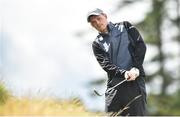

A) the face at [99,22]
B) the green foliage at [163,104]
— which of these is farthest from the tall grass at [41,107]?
the green foliage at [163,104]

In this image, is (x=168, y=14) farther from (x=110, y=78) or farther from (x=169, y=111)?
(x=110, y=78)

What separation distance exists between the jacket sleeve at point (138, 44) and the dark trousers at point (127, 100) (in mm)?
278

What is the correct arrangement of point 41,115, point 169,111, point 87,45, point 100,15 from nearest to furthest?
point 41,115, point 100,15, point 169,111, point 87,45

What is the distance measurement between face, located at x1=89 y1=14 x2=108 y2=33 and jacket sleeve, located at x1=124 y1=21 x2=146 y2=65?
342 mm

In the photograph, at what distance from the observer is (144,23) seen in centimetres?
3453

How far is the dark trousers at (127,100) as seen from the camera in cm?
909

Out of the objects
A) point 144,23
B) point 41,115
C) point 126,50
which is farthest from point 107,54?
point 144,23

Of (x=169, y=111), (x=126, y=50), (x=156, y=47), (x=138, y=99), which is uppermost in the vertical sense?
(x=126, y=50)

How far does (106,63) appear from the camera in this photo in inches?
358

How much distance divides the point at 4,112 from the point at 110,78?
6.29 ft

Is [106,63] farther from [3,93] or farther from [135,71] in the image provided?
[3,93]

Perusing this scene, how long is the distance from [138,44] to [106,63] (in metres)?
0.42

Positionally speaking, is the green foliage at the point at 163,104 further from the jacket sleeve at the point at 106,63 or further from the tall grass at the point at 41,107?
the tall grass at the point at 41,107

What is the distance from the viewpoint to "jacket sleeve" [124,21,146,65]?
9.10m
